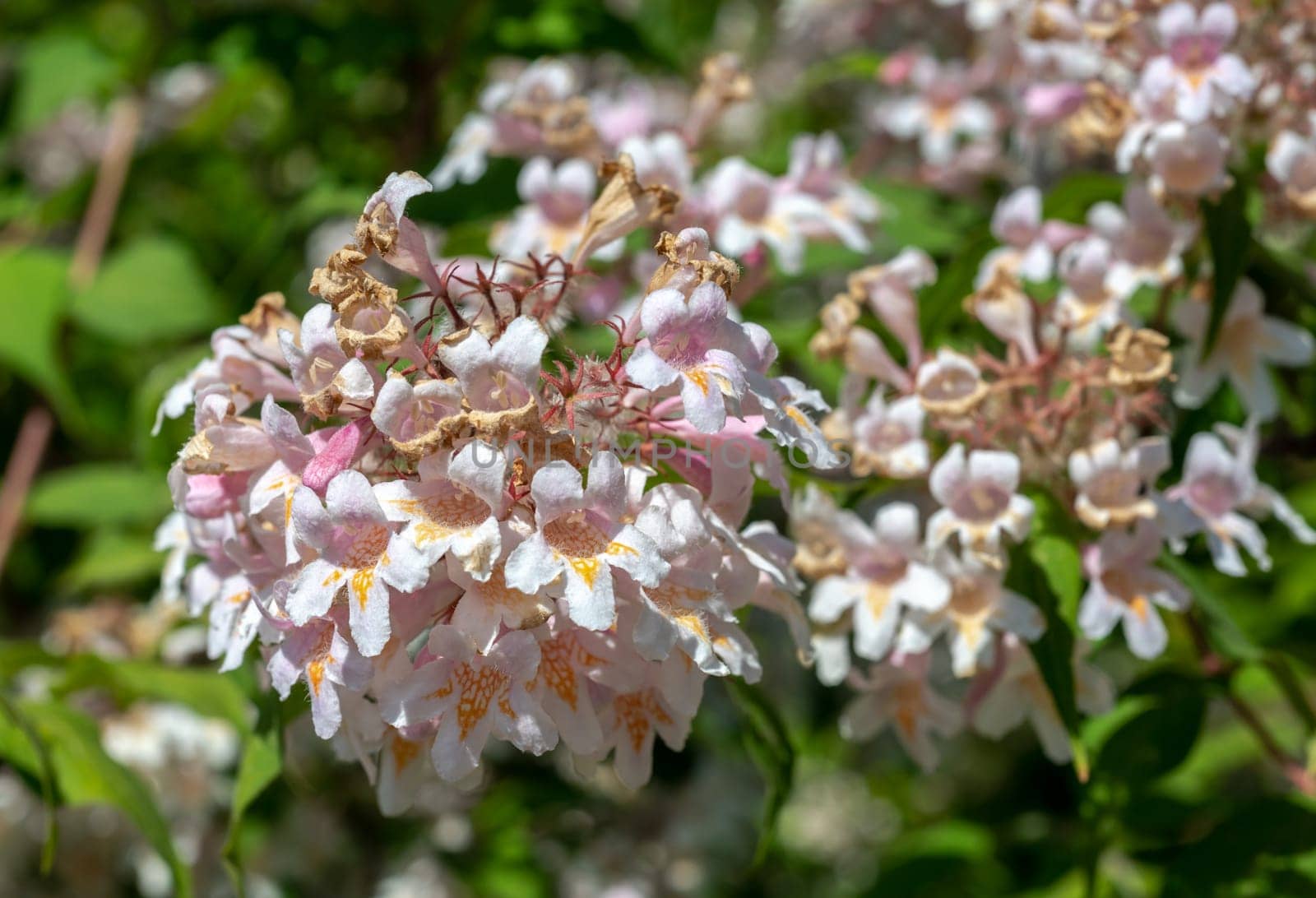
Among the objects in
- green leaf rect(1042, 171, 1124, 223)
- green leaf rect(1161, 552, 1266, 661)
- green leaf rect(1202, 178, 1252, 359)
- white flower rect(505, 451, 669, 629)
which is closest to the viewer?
white flower rect(505, 451, 669, 629)

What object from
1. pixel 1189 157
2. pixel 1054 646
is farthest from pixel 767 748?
pixel 1189 157

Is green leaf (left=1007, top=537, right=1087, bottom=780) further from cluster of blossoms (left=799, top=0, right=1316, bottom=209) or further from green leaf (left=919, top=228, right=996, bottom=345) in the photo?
cluster of blossoms (left=799, top=0, right=1316, bottom=209)

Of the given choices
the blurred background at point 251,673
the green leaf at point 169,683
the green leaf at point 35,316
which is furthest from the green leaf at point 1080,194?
the green leaf at point 35,316

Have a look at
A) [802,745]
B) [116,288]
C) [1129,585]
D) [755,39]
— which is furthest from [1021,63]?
[755,39]

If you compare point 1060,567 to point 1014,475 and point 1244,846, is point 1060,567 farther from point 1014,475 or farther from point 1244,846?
point 1244,846

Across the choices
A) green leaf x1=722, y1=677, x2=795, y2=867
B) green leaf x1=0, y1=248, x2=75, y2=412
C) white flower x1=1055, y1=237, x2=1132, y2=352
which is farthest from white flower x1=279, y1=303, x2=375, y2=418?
green leaf x1=0, y1=248, x2=75, y2=412

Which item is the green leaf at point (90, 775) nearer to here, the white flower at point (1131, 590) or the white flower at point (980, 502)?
the white flower at point (980, 502)

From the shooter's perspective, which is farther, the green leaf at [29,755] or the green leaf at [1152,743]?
the green leaf at [1152,743]
